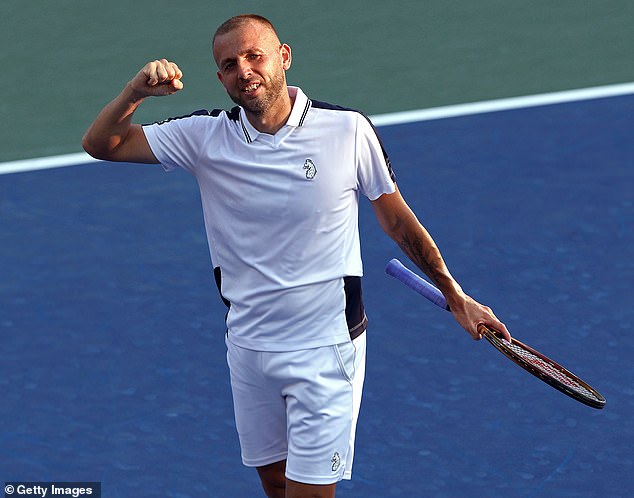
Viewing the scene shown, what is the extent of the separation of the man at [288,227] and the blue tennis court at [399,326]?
4.08 ft

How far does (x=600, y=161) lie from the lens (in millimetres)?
9898

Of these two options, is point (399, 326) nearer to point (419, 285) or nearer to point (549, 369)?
point (419, 285)

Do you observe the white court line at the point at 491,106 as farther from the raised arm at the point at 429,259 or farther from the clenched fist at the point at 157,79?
the clenched fist at the point at 157,79

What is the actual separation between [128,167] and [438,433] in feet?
13.1

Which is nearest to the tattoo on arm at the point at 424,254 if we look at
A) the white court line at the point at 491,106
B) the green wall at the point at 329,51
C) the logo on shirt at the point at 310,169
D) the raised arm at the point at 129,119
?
the logo on shirt at the point at 310,169

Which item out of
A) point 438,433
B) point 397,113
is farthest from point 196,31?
point 438,433

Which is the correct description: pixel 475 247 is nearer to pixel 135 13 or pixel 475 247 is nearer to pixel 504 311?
pixel 504 311

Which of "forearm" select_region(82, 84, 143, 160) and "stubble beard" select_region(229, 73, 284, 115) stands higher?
"stubble beard" select_region(229, 73, 284, 115)

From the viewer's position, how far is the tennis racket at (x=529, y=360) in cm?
550

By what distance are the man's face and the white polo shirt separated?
7.2 inches

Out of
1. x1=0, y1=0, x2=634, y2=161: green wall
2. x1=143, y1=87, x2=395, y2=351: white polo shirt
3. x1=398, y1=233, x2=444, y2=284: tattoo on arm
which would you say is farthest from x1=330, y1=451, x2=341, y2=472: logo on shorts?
x1=0, y1=0, x2=634, y2=161: green wall

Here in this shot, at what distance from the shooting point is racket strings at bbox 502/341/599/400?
5582mm

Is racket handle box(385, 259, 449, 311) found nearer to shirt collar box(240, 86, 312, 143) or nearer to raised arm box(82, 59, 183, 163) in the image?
shirt collar box(240, 86, 312, 143)

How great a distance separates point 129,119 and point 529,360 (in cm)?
188
